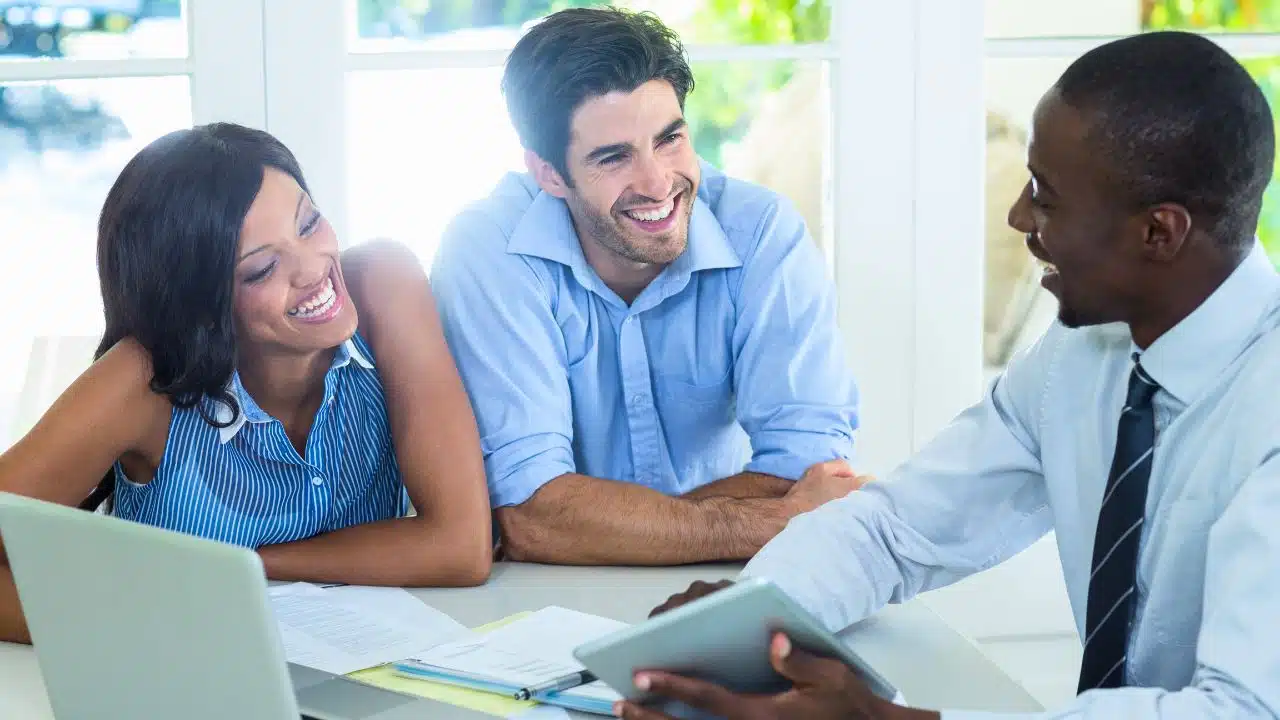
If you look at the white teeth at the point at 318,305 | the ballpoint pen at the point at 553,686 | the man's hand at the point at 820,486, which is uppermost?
the white teeth at the point at 318,305

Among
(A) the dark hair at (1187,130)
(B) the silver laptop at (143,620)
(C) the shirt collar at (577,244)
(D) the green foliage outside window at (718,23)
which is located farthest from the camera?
(D) the green foliage outside window at (718,23)

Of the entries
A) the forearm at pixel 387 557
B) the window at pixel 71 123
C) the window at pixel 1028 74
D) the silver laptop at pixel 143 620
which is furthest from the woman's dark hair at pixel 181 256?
the window at pixel 1028 74

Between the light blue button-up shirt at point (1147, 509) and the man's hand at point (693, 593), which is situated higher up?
the light blue button-up shirt at point (1147, 509)

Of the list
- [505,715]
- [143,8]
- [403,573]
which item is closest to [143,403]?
[403,573]

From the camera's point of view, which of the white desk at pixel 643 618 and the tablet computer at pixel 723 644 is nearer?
the tablet computer at pixel 723 644

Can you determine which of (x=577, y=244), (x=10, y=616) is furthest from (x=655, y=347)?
(x=10, y=616)

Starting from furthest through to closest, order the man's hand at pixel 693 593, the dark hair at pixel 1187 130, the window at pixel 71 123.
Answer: the window at pixel 71 123 → the man's hand at pixel 693 593 → the dark hair at pixel 1187 130

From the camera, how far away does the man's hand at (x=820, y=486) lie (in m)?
1.77

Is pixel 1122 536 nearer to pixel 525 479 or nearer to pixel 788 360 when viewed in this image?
pixel 788 360

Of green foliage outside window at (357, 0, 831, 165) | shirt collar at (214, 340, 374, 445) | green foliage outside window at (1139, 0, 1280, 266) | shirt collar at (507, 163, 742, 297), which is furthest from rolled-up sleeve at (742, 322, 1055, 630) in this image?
green foliage outside window at (1139, 0, 1280, 266)

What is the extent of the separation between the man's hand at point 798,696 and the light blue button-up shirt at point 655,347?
30.8 inches

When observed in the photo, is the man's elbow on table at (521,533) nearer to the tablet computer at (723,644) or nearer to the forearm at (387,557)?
the forearm at (387,557)

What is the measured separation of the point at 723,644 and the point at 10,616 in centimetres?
87

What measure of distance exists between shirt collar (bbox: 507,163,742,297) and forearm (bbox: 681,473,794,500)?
34 centimetres
